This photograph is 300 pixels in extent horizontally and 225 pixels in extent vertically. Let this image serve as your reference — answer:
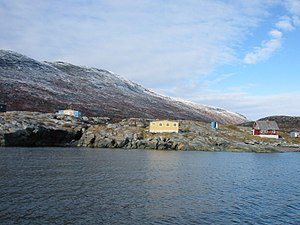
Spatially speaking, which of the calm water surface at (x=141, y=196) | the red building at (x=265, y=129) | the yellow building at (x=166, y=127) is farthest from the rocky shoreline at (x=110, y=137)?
the calm water surface at (x=141, y=196)

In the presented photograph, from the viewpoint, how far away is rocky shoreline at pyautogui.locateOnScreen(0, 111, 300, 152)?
98.9 metres

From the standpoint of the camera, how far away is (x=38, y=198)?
31.5 meters

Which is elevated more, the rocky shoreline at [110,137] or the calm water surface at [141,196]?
the rocky shoreline at [110,137]

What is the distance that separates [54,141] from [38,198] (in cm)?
7858

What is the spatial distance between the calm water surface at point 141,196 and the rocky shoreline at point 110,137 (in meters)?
46.6

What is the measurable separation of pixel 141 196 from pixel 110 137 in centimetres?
7246

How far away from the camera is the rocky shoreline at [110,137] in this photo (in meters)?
98.9

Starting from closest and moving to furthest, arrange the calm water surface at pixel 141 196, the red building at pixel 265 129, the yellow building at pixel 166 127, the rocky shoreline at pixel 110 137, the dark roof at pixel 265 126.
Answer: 1. the calm water surface at pixel 141 196
2. the rocky shoreline at pixel 110 137
3. the yellow building at pixel 166 127
4. the red building at pixel 265 129
5. the dark roof at pixel 265 126

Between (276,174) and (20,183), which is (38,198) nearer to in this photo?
(20,183)

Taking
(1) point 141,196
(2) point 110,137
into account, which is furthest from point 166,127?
(1) point 141,196

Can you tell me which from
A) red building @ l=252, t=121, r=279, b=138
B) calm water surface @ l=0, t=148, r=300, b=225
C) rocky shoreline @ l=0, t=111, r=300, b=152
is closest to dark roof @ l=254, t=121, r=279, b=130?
red building @ l=252, t=121, r=279, b=138

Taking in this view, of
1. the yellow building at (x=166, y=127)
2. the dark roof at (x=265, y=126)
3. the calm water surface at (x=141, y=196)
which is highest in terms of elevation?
the dark roof at (x=265, y=126)

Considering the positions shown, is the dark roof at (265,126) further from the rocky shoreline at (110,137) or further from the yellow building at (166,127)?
the yellow building at (166,127)

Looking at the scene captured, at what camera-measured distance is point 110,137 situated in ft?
348
